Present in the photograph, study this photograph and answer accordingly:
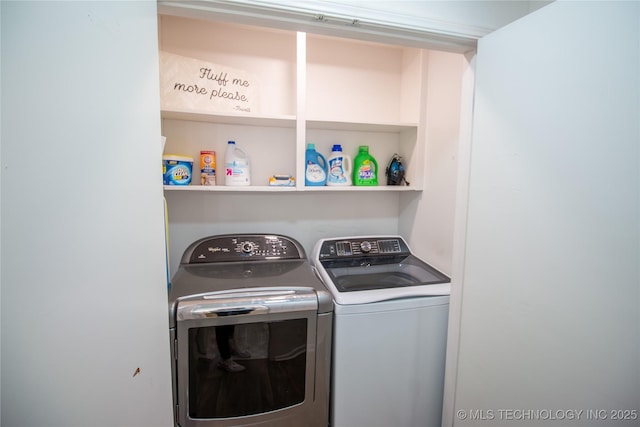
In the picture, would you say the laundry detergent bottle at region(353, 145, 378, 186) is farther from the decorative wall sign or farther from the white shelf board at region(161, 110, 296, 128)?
the decorative wall sign

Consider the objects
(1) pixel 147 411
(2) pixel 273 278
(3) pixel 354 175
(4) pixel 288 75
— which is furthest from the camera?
(3) pixel 354 175

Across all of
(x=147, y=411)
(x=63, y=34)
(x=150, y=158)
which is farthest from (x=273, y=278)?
(x=63, y=34)

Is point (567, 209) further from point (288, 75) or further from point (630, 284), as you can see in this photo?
point (288, 75)

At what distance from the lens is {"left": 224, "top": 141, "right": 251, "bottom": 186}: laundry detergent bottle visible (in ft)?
5.42

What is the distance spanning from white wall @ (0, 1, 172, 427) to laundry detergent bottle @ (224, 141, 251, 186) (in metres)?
0.87

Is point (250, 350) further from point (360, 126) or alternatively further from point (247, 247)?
point (360, 126)

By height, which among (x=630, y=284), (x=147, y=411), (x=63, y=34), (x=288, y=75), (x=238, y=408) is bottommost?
(x=238, y=408)

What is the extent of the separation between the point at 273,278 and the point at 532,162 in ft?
3.76

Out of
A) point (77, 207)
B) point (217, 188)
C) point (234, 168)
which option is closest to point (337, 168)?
point (234, 168)

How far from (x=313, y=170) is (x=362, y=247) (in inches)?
23.1

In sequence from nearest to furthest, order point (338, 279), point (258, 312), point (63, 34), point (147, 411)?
point (63, 34)
point (147, 411)
point (258, 312)
point (338, 279)

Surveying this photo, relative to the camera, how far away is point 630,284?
A: 0.70 meters

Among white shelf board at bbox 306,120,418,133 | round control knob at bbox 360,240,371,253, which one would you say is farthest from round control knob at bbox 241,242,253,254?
white shelf board at bbox 306,120,418,133

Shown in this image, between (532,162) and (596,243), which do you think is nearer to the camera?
(596,243)
